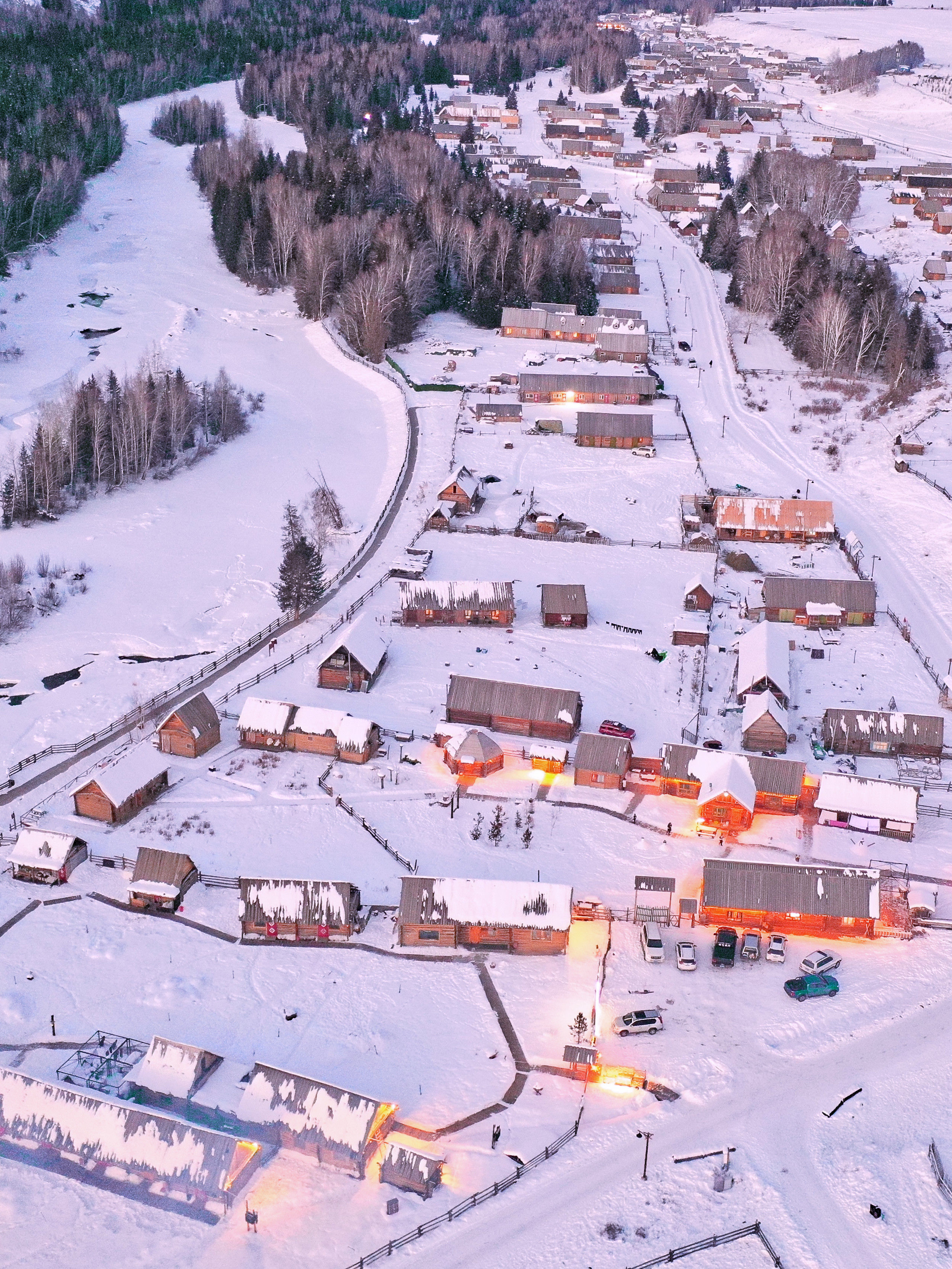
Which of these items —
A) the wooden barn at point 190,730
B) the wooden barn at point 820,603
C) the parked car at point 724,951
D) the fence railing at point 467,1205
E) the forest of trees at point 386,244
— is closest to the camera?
the fence railing at point 467,1205

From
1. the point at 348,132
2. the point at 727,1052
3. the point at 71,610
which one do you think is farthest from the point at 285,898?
the point at 348,132

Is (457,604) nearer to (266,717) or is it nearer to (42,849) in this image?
(266,717)

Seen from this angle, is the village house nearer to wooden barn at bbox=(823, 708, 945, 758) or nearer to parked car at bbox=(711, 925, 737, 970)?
wooden barn at bbox=(823, 708, 945, 758)

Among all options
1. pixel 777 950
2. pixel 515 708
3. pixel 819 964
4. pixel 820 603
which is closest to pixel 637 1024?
pixel 777 950

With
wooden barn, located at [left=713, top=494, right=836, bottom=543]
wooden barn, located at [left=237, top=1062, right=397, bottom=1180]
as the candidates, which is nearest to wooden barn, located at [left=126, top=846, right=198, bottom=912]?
wooden barn, located at [left=237, top=1062, right=397, bottom=1180]

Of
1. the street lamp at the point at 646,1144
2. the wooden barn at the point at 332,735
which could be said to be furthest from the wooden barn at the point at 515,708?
the street lamp at the point at 646,1144

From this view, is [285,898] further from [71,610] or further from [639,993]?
[71,610]

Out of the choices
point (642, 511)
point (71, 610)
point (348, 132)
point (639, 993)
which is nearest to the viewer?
point (639, 993)

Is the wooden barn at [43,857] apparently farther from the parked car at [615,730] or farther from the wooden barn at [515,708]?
the parked car at [615,730]
